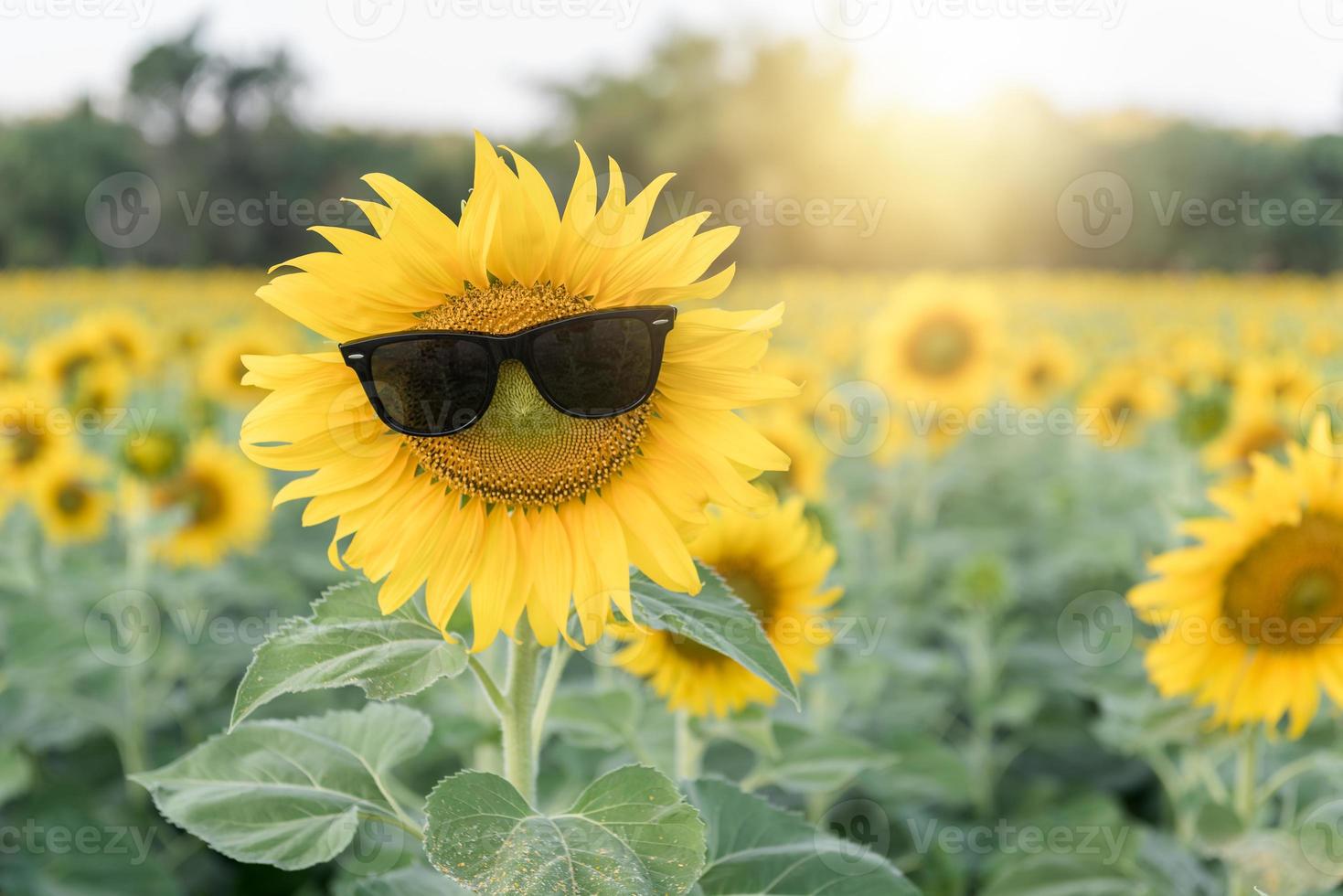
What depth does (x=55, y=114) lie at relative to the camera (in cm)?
2122

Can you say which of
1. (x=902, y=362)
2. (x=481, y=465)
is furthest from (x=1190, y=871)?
(x=902, y=362)

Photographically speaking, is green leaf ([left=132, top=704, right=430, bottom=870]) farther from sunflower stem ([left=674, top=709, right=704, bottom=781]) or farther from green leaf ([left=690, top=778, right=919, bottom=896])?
sunflower stem ([left=674, top=709, right=704, bottom=781])

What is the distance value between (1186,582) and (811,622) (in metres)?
0.72

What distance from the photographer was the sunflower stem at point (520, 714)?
1.21 metres

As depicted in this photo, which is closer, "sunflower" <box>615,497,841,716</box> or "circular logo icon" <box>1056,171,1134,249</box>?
"sunflower" <box>615,497,841,716</box>

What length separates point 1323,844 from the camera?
181 cm

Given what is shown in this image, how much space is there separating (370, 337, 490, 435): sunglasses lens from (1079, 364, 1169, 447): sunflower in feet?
15.4

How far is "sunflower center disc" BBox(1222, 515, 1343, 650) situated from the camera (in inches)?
74.0

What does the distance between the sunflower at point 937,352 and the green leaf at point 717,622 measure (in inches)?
151

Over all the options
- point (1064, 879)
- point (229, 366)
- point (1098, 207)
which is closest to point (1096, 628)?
point (1064, 879)

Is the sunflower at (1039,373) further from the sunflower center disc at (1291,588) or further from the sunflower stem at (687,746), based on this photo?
the sunflower stem at (687,746)

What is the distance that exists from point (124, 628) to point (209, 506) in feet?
2.71

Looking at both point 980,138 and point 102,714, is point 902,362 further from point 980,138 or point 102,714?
point 980,138

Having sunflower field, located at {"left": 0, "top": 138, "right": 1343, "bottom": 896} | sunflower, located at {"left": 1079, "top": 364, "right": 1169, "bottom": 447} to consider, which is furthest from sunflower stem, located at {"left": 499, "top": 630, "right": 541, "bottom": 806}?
sunflower, located at {"left": 1079, "top": 364, "right": 1169, "bottom": 447}
